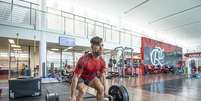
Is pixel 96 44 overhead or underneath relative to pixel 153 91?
overhead

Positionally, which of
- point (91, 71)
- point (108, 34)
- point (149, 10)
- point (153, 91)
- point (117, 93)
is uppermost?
point (149, 10)

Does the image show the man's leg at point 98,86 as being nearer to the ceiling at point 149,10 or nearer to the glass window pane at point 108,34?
the ceiling at point 149,10

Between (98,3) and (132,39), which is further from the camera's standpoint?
(132,39)

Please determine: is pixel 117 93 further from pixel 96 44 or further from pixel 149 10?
pixel 149 10

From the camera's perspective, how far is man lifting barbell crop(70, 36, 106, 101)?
1.85 meters

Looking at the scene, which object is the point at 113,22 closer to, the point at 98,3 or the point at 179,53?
the point at 98,3

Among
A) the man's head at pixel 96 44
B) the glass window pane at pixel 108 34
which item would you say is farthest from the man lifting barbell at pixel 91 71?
the glass window pane at pixel 108 34

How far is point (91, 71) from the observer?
202cm

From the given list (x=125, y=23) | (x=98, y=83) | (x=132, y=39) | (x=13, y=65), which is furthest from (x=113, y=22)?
(x=98, y=83)

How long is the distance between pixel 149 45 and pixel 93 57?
9178mm

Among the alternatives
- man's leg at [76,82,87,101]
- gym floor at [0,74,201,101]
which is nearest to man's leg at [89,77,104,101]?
man's leg at [76,82,87,101]

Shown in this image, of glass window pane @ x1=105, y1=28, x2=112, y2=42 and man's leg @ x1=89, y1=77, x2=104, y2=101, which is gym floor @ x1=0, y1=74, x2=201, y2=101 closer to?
man's leg @ x1=89, y1=77, x2=104, y2=101

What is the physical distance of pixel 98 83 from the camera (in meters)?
2.09

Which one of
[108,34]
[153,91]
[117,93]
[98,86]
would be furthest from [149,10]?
[98,86]
